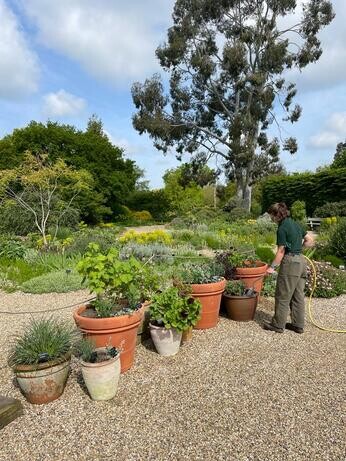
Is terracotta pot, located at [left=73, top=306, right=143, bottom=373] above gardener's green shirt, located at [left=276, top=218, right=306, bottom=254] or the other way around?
the other way around

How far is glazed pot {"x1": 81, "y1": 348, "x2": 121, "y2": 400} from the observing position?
2711mm

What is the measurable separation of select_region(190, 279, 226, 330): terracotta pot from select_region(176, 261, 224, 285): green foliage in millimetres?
146

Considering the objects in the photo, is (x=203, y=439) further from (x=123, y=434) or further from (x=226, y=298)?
(x=226, y=298)

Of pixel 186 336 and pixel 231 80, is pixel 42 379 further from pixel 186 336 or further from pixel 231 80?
pixel 231 80

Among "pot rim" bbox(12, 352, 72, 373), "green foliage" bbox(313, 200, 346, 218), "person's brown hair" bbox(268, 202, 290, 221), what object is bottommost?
"pot rim" bbox(12, 352, 72, 373)

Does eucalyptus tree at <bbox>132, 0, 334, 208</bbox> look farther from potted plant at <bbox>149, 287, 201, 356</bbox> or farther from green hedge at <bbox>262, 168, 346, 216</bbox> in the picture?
potted plant at <bbox>149, 287, 201, 356</bbox>

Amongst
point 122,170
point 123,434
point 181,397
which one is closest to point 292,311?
point 181,397

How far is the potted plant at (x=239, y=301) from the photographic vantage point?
179 inches

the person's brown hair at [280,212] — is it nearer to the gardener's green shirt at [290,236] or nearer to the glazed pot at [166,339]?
the gardener's green shirt at [290,236]

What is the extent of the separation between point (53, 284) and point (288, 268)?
4.02 meters

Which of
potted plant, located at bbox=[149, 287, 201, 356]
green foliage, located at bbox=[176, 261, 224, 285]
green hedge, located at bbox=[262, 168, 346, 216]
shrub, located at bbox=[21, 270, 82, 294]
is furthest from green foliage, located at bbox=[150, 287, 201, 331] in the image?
green hedge, located at bbox=[262, 168, 346, 216]

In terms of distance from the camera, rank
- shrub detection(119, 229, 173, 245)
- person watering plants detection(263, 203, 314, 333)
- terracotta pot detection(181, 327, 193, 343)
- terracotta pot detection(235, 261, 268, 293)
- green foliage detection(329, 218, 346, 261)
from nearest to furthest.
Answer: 1. terracotta pot detection(181, 327, 193, 343)
2. person watering plants detection(263, 203, 314, 333)
3. terracotta pot detection(235, 261, 268, 293)
4. green foliage detection(329, 218, 346, 261)
5. shrub detection(119, 229, 173, 245)

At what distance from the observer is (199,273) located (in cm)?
441

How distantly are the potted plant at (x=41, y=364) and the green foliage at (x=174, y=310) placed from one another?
961 mm
